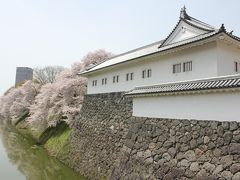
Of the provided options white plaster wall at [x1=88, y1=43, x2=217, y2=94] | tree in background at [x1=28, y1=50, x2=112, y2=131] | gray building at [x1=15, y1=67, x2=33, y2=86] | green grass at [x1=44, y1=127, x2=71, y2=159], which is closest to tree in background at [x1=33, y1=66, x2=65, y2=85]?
tree in background at [x1=28, y1=50, x2=112, y2=131]

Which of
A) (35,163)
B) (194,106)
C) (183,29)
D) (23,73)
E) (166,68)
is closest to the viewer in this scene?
(194,106)

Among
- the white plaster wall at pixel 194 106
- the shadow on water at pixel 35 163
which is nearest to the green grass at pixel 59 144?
the shadow on water at pixel 35 163

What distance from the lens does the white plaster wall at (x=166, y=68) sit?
33.3 feet

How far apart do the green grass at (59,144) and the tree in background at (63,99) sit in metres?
0.96

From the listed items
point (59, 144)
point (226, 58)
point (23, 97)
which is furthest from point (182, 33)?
point (23, 97)

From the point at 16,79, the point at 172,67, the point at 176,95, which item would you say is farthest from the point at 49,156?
the point at 16,79

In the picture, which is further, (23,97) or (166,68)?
(23,97)

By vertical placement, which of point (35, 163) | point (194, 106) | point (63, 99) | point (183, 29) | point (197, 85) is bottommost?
point (35, 163)

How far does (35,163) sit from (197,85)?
13.8m

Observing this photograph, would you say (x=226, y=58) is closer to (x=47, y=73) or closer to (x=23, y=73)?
(x=47, y=73)

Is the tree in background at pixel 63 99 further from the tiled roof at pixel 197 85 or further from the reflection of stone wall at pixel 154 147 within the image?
the tiled roof at pixel 197 85

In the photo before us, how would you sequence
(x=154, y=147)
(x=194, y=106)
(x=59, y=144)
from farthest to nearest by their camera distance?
(x=59, y=144)
(x=154, y=147)
(x=194, y=106)

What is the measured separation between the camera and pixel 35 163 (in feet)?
60.8

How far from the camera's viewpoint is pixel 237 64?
10828 mm
